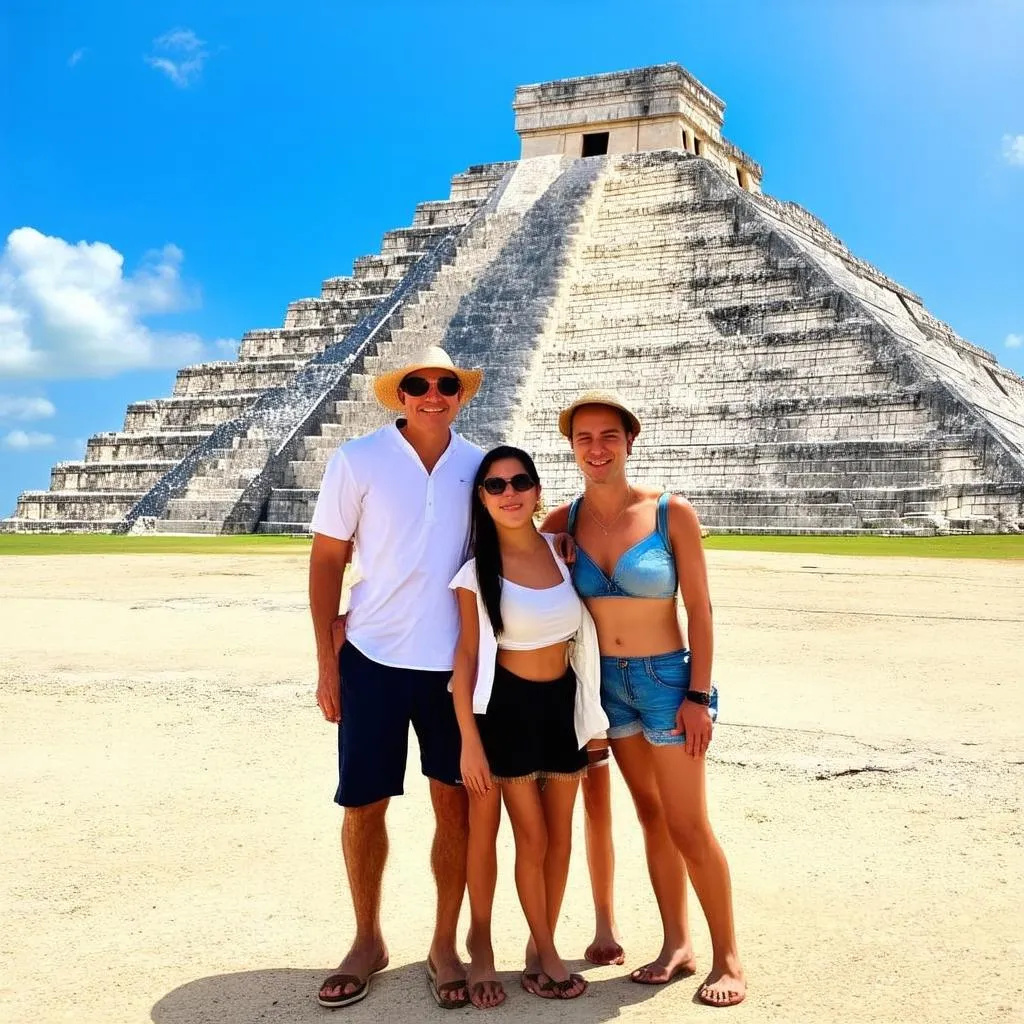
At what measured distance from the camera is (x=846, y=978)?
2725 millimetres

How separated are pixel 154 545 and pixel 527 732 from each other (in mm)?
13856

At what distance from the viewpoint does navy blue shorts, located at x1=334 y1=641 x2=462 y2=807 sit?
9.59ft

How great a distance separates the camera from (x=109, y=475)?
22438mm

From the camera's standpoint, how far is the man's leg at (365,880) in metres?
2.83

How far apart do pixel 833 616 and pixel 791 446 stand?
8964mm

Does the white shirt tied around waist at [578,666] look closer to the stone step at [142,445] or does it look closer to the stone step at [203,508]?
the stone step at [203,508]

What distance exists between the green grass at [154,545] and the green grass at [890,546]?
531 cm

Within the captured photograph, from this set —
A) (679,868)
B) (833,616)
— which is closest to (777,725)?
(679,868)

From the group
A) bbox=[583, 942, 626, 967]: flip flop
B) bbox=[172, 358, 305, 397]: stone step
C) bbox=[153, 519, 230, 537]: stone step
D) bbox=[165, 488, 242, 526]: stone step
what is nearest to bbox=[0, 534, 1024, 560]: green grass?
bbox=[153, 519, 230, 537]: stone step

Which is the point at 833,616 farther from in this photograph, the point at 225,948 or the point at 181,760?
the point at 225,948

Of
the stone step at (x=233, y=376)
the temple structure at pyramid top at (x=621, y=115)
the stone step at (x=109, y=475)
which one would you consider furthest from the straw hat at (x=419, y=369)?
the temple structure at pyramid top at (x=621, y=115)

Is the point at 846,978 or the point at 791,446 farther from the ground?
the point at 791,446

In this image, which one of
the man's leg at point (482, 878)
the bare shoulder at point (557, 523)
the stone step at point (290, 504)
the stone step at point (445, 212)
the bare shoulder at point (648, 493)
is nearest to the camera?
the man's leg at point (482, 878)

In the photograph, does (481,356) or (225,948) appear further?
(481,356)
